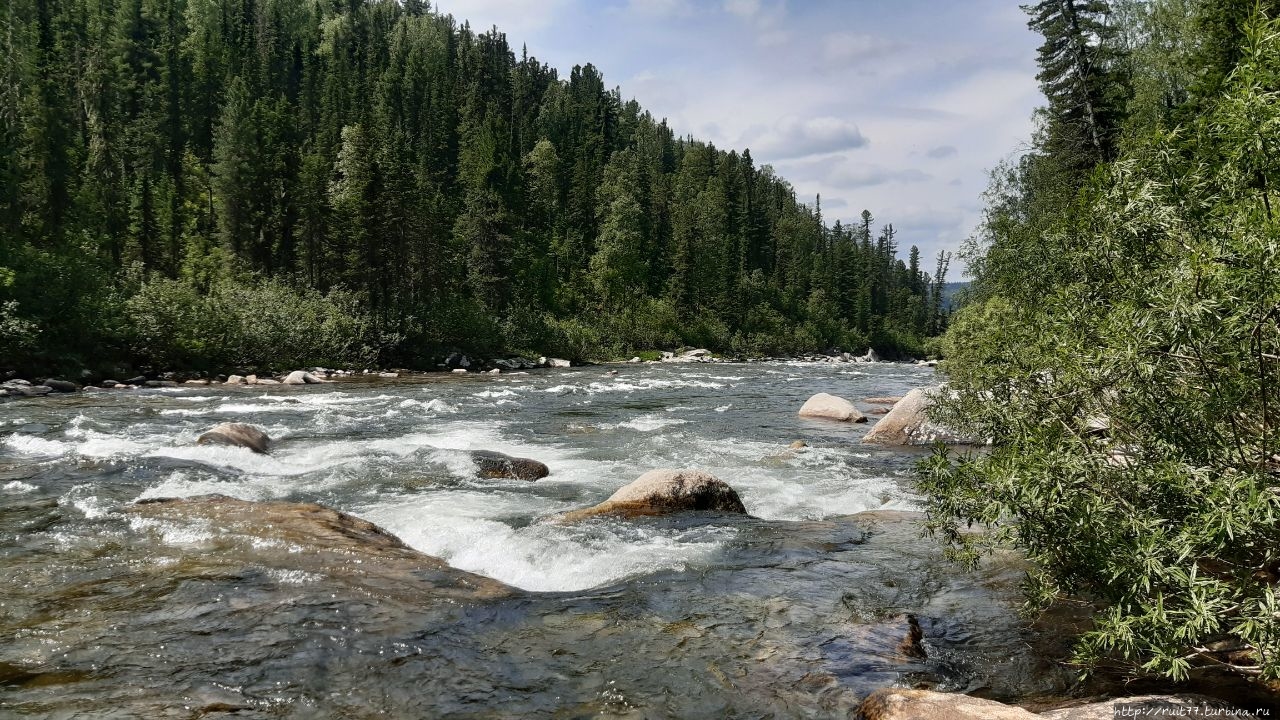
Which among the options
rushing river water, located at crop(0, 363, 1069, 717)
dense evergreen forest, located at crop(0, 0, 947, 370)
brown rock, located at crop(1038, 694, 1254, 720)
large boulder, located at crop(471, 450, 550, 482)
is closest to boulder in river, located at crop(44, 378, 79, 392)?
dense evergreen forest, located at crop(0, 0, 947, 370)

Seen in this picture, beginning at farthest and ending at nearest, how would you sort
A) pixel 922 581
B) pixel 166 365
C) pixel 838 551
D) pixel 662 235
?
pixel 662 235 → pixel 166 365 → pixel 838 551 → pixel 922 581

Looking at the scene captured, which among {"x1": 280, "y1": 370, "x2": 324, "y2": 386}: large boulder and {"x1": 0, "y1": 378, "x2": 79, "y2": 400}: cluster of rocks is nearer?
{"x1": 0, "y1": 378, "x2": 79, "y2": 400}: cluster of rocks

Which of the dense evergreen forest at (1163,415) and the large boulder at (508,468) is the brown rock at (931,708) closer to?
the dense evergreen forest at (1163,415)

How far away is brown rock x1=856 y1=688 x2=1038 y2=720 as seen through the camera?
4.38 m

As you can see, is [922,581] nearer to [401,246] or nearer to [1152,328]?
[1152,328]

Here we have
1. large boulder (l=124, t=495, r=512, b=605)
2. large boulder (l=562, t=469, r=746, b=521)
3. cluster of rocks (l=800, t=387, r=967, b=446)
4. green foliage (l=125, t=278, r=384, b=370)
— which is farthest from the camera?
green foliage (l=125, t=278, r=384, b=370)

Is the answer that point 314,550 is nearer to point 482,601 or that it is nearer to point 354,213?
point 482,601

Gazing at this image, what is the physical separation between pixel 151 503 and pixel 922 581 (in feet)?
31.4

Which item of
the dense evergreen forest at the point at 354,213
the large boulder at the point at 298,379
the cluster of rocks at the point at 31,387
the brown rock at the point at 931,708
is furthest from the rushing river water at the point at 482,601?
the dense evergreen forest at the point at 354,213

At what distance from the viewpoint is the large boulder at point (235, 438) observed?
1404cm

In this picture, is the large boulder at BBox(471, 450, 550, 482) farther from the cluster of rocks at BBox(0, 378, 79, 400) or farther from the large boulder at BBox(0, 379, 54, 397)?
the large boulder at BBox(0, 379, 54, 397)

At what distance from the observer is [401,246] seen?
158ft

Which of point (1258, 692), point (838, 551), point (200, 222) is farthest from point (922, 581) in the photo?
point (200, 222)

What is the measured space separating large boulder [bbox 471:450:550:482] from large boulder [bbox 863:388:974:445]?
8.94 metres
